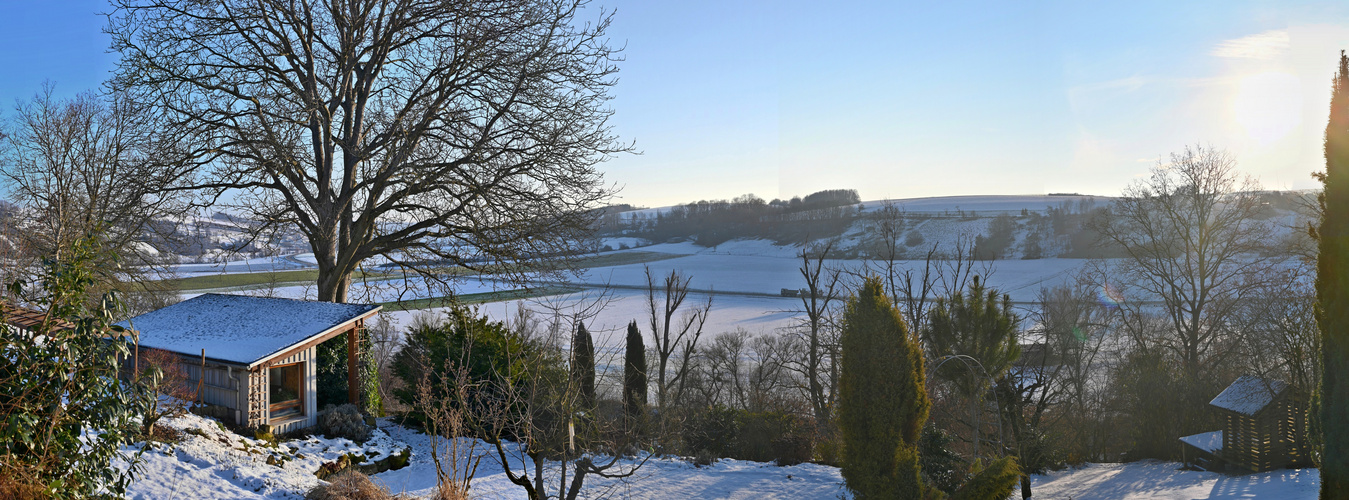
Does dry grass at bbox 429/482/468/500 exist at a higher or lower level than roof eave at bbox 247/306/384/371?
lower

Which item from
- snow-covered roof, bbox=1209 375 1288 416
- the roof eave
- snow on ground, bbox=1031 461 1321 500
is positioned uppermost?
the roof eave

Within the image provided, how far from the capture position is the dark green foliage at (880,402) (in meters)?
9.51

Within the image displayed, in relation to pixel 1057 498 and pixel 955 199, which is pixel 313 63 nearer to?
pixel 1057 498

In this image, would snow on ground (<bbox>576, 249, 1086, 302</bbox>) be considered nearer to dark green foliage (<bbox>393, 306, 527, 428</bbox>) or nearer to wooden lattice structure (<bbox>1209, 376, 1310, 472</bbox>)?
wooden lattice structure (<bbox>1209, 376, 1310, 472</bbox>)

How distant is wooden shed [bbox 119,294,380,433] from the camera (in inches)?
433

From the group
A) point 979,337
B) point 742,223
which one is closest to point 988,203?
point 742,223

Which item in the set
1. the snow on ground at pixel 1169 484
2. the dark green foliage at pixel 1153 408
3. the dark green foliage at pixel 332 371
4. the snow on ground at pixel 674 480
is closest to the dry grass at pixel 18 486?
the snow on ground at pixel 674 480

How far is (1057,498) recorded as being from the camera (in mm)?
15156

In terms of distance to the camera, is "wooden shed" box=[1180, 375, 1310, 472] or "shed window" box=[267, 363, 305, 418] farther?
"wooden shed" box=[1180, 375, 1310, 472]

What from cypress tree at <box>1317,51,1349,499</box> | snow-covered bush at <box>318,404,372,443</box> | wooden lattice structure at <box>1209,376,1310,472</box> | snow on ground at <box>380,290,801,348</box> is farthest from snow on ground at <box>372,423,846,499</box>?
snow on ground at <box>380,290,801,348</box>

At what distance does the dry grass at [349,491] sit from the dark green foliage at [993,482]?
303 inches

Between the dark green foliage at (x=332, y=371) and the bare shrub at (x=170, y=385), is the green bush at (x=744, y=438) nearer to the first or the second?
the dark green foliage at (x=332, y=371)

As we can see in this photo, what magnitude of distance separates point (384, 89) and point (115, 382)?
12681 mm

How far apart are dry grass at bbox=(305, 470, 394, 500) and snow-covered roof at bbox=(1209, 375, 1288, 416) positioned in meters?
19.4
